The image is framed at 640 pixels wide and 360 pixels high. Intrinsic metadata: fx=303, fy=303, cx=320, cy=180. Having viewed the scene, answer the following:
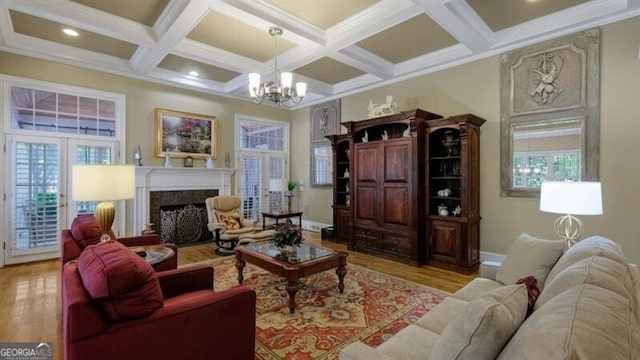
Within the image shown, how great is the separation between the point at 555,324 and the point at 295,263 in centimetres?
243

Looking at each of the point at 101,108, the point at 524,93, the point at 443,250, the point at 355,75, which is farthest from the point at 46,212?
the point at 524,93

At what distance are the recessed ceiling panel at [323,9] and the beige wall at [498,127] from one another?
2.13 m

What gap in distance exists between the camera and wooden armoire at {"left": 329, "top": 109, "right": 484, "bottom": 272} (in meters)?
4.32

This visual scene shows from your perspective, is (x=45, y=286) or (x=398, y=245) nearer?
(x=45, y=286)

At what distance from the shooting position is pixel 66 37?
4371 mm

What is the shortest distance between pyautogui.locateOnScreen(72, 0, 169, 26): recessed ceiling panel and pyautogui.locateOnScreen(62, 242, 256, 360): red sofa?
3061 millimetres

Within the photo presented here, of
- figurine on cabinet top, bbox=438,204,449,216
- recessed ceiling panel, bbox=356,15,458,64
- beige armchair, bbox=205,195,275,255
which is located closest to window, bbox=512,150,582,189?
figurine on cabinet top, bbox=438,204,449,216

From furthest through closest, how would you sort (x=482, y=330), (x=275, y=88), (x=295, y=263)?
(x=275, y=88)
(x=295, y=263)
(x=482, y=330)

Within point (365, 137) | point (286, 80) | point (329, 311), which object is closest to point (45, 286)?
point (329, 311)

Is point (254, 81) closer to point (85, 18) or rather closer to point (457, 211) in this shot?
point (85, 18)

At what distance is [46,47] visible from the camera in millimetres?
4504

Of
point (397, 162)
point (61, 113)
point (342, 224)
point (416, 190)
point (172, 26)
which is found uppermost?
point (172, 26)

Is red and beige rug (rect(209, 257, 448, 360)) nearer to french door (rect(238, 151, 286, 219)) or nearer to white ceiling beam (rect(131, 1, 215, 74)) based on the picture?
french door (rect(238, 151, 286, 219))

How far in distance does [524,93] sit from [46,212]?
7238 mm
